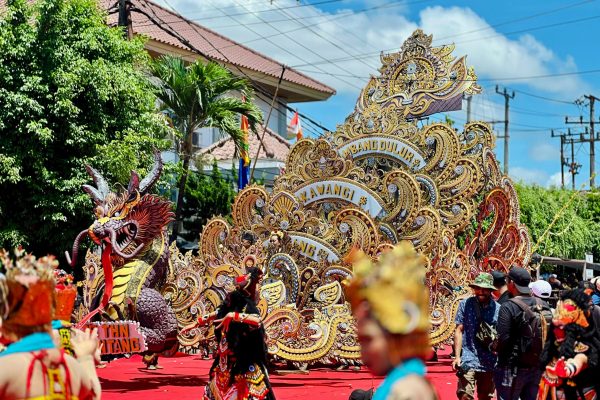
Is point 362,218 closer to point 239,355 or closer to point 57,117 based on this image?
point 239,355

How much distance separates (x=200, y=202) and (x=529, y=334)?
17464mm

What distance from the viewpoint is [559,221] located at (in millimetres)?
32438

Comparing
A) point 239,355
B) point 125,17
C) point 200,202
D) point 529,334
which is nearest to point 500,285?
point 529,334

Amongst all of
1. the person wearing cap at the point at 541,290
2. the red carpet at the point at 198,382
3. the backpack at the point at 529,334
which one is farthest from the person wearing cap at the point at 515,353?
the red carpet at the point at 198,382

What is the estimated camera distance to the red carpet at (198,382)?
34.3ft

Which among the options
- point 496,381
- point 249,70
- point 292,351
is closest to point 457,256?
point 292,351

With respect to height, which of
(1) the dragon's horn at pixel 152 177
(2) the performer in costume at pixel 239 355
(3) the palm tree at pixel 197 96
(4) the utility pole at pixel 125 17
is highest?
(4) the utility pole at pixel 125 17

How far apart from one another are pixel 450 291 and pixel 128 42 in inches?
323

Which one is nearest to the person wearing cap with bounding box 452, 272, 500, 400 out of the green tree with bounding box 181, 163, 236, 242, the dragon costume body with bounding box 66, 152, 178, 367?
the dragon costume body with bounding box 66, 152, 178, 367

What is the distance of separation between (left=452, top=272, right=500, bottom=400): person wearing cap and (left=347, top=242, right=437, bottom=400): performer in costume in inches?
183

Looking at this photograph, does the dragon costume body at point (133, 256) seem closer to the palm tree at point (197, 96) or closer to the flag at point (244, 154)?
the palm tree at point (197, 96)

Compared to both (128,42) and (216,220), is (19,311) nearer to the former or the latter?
(216,220)

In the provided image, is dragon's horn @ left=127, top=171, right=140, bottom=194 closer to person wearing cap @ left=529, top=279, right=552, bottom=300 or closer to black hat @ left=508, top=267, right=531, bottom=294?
person wearing cap @ left=529, top=279, right=552, bottom=300

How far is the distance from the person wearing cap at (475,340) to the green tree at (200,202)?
16.6 meters
